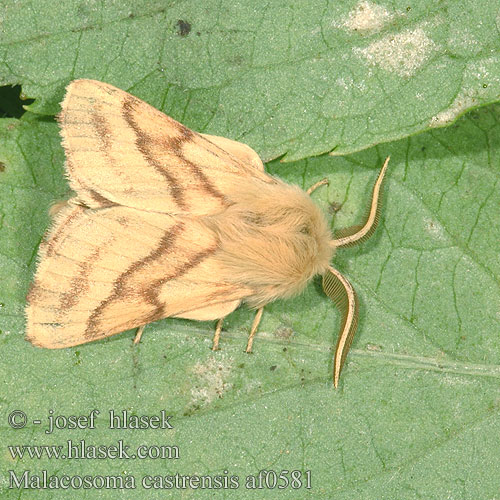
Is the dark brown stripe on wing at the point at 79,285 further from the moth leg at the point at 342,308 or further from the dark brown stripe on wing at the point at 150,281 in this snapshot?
the moth leg at the point at 342,308

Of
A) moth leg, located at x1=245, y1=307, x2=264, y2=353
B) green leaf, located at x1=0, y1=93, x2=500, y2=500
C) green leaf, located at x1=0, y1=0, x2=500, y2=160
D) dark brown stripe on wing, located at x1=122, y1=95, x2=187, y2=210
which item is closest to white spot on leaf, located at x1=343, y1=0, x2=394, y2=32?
green leaf, located at x1=0, y1=0, x2=500, y2=160

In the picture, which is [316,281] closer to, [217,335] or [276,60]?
[217,335]

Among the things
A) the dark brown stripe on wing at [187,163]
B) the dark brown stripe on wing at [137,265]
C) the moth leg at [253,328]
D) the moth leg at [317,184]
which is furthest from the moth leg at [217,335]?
the moth leg at [317,184]

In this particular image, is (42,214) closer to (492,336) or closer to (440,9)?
(440,9)

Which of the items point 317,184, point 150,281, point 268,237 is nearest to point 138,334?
point 150,281

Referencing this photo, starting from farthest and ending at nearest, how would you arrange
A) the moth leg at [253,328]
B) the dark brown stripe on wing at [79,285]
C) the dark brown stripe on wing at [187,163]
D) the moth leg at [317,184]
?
the moth leg at [317,184]
the moth leg at [253,328]
the dark brown stripe on wing at [187,163]
the dark brown stripe on wing at [79,285]

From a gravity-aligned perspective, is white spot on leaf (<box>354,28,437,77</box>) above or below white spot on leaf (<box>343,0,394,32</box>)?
below

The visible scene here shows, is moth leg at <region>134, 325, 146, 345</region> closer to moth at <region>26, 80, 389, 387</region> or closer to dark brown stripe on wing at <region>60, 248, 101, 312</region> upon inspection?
moth at <region>26, 80, 389, 387</region>
